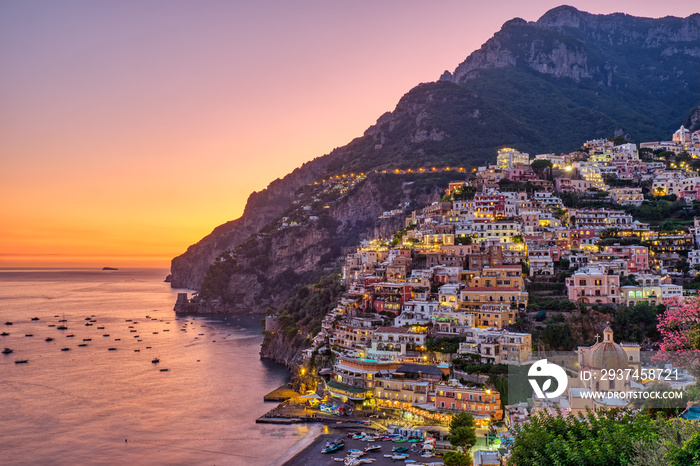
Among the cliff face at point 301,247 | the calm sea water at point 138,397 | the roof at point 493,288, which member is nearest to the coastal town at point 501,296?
the roof at point 493,288

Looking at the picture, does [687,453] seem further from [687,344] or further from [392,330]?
[392,330]

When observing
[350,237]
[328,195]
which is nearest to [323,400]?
[350,237]

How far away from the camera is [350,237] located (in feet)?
454

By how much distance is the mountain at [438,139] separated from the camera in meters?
138

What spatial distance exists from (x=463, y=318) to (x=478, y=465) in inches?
931

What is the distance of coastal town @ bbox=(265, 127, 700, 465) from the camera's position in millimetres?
46047

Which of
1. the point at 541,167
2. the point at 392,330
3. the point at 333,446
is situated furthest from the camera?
the point at 541,167

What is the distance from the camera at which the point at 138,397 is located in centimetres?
6106

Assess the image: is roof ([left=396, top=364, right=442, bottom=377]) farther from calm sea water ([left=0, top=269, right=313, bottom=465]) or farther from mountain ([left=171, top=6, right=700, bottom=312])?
mountain ([left=171, top=6, right=700, bottom=312])

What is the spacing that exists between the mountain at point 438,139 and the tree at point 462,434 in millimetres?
79369

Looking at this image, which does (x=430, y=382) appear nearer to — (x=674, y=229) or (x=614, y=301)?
(x=614, y=301)

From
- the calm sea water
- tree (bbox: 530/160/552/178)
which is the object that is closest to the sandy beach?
the calm sea water

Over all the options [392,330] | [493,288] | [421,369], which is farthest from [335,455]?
[493,288]

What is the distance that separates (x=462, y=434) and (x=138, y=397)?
3676 cm
